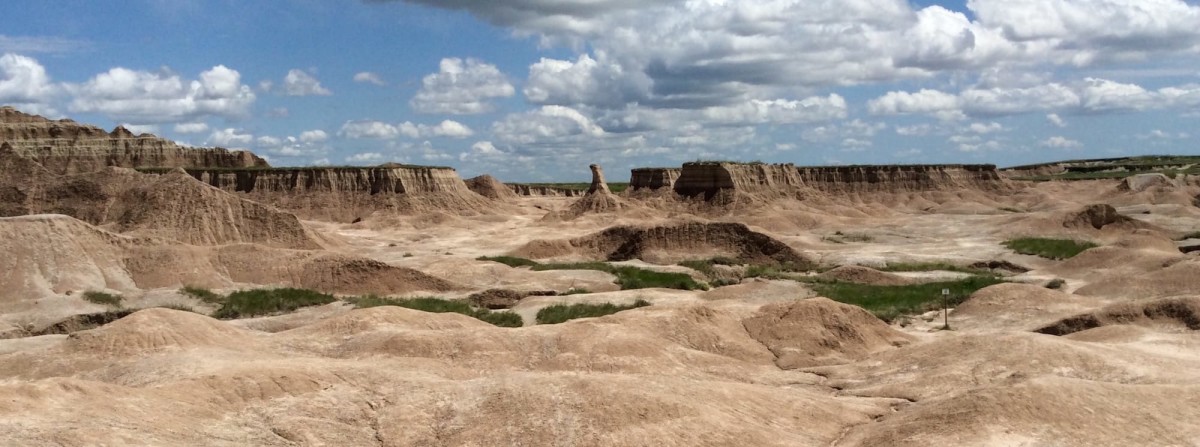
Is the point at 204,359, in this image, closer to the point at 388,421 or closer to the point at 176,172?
the point at 388,421

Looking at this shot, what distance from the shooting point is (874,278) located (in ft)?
150

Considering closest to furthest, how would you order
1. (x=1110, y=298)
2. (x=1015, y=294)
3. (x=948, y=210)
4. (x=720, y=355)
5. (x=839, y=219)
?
(x=720, y=355)
(x=1015, y=294)
(x=1110, y=298)
(x=839, y=219)
(x=948, y=210)

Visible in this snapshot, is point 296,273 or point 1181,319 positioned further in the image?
point 296,273

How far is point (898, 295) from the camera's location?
127 feet

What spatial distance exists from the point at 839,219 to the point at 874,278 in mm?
42094

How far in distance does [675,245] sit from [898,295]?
68.7 feet

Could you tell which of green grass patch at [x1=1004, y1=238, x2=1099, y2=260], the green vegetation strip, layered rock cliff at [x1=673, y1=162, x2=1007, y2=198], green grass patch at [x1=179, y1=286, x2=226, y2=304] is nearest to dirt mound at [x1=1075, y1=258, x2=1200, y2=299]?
green grass patch at [x1=1004, y1=238, x2=1099, y2=260]

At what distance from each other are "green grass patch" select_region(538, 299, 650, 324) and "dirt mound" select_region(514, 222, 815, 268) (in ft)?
68.2

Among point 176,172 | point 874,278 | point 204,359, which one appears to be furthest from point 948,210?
point 204,359

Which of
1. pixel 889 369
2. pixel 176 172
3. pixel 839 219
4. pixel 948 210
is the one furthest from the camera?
pixel 948 210

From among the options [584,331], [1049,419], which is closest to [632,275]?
[584,331]

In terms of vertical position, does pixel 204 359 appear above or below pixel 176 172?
below

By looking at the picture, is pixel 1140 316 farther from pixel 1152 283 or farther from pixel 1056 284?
pixel 1056 284

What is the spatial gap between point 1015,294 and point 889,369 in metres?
14.3
